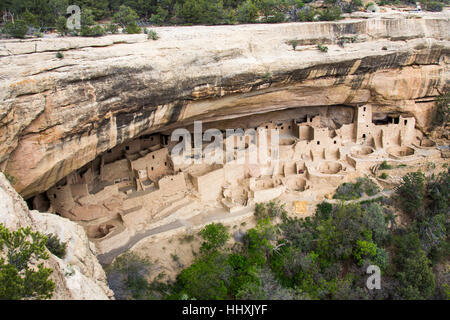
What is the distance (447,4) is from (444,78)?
593 cm

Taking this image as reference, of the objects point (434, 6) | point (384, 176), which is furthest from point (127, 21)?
point (434, 6)

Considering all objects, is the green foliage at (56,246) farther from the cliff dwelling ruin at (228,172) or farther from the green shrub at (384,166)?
the green shrub at (384,166)

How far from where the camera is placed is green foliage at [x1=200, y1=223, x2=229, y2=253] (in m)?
12.4

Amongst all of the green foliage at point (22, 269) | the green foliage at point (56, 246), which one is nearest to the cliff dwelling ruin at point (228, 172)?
the green foliage at point (56, 246)

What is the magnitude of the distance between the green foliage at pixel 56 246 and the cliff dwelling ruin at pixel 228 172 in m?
Result: 4.93

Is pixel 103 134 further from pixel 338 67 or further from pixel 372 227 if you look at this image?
pixel 372 227

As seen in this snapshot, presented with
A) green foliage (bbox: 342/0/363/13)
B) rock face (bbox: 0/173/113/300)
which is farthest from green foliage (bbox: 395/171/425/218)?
rock face (bbox: 0/173/113/300)

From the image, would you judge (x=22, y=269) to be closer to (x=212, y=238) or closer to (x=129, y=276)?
(x=129, y=276)

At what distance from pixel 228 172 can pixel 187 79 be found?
183 inches

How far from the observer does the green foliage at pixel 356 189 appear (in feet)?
50.6

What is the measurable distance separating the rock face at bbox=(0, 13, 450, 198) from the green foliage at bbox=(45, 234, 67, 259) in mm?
3113

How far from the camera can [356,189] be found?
15.7 meters

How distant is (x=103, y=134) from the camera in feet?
35.4
